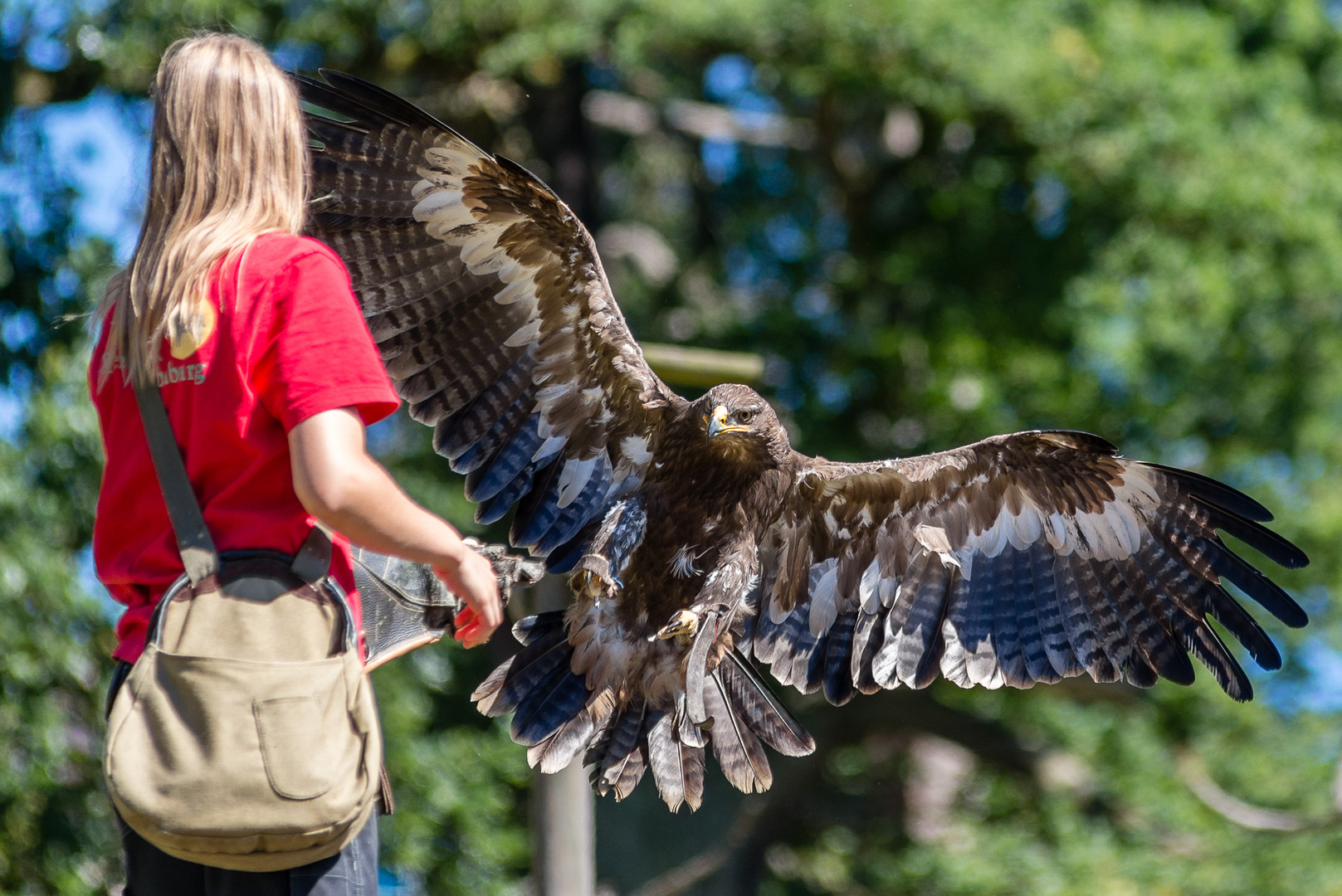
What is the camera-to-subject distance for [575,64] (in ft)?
25.6

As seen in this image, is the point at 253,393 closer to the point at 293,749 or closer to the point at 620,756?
the point at 293,749

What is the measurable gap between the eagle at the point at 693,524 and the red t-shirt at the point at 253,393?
1194 millimetres

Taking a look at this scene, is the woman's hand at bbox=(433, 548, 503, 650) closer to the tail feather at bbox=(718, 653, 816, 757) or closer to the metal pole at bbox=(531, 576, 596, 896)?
the tail feather at bbox=(718, 653, 816, 757)

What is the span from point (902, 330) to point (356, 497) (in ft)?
25.3

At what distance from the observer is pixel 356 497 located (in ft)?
5.26

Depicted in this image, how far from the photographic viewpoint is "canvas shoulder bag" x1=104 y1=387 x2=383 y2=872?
1.57m

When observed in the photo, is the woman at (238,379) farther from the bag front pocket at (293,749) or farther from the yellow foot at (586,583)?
the yellow foot at (586,583)

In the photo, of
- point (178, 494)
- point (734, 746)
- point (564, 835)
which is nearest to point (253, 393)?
point (178, 494)

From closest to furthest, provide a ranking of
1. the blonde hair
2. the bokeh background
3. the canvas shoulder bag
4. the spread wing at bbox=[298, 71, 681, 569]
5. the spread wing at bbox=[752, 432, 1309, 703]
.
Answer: the canvas shoulder bag → the blonde hair → the spread wing at bbox=[298, 71, 681, 569] → the spread wing at bbox=[752, 432, 1309, 703] → the bokeh background

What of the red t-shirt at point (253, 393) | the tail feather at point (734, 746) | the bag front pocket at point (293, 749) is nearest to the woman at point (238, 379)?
the red t-shirt at point (253, 393)

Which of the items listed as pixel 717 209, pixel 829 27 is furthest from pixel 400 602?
pixel 717 209

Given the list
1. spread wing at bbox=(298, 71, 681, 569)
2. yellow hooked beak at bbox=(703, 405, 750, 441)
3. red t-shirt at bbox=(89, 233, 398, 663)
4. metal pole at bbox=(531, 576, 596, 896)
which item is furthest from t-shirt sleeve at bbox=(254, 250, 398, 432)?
metal pole at bbox=(531, 576, 596, 896)

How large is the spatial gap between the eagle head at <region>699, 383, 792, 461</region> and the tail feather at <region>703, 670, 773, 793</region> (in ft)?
1.75

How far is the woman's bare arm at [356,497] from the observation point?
1595mm
